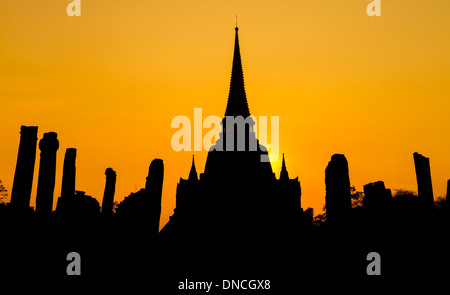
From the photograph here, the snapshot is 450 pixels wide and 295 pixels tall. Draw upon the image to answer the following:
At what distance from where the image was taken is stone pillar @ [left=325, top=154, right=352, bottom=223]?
68.0 feet

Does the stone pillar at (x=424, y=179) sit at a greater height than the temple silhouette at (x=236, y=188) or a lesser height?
lesser

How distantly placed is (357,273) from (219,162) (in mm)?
41787

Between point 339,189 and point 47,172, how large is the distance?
8.68m

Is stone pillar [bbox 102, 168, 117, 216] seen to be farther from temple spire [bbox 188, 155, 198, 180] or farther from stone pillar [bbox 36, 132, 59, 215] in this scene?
temple spire [bbox 188, 155, 198, 180]

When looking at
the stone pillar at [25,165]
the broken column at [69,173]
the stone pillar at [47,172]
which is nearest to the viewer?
the stone pillar at [25,165]

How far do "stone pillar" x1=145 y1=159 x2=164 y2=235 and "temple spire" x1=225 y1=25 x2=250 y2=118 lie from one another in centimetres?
4430

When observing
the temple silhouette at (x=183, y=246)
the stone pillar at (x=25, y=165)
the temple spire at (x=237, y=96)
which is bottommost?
the temple silhouette at (x=183, y=246)

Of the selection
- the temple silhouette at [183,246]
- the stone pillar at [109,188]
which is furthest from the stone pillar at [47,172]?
the stone pillar at [109,188]

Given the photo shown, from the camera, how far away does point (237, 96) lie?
68.2 meters

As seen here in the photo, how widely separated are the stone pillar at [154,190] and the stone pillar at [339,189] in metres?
5.32

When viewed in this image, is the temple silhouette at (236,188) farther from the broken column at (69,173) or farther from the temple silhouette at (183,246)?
the temple silhouette at (183,246)

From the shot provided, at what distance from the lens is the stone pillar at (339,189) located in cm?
2072

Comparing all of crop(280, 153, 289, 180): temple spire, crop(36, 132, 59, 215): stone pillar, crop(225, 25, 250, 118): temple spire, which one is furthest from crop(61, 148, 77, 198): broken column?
crop(225, 25, 250, 118): temple spire
